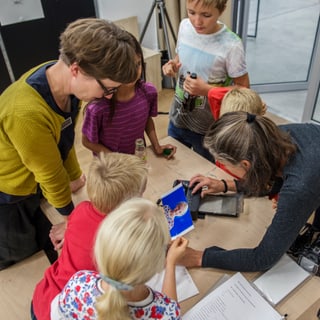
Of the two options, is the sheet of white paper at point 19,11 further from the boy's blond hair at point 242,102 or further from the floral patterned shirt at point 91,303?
the floral patterned shirt at point 91,303

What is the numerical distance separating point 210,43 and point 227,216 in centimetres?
91

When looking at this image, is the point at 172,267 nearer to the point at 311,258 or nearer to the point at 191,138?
the point at 311,258

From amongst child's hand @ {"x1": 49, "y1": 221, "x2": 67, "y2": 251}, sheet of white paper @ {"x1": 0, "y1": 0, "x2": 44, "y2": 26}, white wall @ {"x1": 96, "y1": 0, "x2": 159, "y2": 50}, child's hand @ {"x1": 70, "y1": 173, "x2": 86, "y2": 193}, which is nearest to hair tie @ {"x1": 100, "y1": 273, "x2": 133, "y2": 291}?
child's hand @ {"x1": 49, "y1": 221, "x2": 67, "y2": 251}

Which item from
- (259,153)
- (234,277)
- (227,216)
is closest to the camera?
(259,153)

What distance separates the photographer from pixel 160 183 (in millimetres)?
1589

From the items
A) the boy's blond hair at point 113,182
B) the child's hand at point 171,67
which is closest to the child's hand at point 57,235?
the boy's blond hair at point 113,182

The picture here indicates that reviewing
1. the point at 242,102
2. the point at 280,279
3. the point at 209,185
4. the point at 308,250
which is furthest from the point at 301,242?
the point at 242,102

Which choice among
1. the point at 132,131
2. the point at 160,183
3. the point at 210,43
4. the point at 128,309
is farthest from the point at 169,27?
the point at 128,309

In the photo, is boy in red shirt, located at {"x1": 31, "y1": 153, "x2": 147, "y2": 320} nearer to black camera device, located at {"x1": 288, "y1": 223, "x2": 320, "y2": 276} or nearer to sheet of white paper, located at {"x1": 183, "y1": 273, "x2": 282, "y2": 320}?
sheet of white paper, located at {"x1": 183, "y1": 273, "x2": 282, "y2": 320}

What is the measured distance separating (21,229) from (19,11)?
2385 millimetres

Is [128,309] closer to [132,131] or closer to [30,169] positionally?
[30,169]

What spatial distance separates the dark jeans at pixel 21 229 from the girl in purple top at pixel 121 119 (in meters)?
0.40

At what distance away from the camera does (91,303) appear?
901mm

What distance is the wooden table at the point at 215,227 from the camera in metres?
1.10
